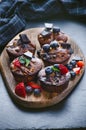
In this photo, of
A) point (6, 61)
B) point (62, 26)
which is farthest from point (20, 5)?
point (6, 61)

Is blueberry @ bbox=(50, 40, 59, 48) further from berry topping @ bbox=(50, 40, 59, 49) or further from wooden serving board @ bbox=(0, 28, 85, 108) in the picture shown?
wooden serving board @ bbox=(0, 28, 85, 108)

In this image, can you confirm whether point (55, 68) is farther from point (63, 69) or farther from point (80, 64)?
point (80, 64)

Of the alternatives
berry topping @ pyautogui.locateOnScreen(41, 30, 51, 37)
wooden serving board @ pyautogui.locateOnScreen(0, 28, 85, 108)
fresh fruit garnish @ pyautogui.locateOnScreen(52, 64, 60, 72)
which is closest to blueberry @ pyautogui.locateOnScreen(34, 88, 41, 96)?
wooden serving board @ pyautogui.locateOnScreen(0, 28, 85, 108)

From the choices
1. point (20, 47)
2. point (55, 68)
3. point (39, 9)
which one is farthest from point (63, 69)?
point (39, 9)

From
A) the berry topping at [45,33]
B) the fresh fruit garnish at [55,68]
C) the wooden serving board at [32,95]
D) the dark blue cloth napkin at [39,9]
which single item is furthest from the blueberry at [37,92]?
the dark blue cloth napkin at [39,9]

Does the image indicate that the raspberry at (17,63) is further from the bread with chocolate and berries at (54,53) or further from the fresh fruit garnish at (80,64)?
the fresh fruit garnish at (80,64)

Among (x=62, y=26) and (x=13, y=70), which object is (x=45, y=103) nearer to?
(x=13, y=70)
